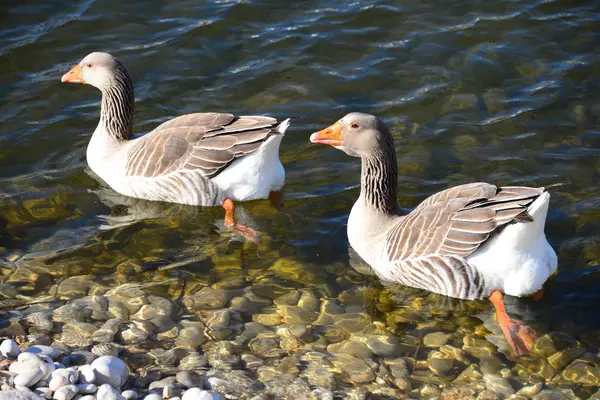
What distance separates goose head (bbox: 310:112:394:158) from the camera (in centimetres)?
713

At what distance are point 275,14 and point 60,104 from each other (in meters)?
3.14

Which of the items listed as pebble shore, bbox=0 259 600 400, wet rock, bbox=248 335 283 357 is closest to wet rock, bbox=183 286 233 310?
pebble shore, bbox=0 259 600 400

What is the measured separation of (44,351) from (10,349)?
0.23 metres

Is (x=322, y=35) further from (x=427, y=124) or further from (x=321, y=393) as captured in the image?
(x=321, y=393)

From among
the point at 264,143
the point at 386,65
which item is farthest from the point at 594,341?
the point at 386,65

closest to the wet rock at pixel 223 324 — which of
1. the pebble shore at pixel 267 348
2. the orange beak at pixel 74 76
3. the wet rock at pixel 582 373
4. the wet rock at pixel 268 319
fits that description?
the pebble shore at pixel 267 348

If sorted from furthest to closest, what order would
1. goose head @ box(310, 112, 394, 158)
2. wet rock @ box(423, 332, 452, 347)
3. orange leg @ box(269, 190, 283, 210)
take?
orange leg @ box(269, 190, 283, 210)
goose head @ box(310, 112, 394, 158)
wet rock @ box(423, 332, 452, 347)

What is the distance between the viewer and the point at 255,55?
33.7ft

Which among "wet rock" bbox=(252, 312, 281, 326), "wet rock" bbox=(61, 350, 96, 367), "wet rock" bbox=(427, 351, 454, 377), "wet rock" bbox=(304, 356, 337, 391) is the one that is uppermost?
"wet rock" bbox=(61, 350, 96, 367)

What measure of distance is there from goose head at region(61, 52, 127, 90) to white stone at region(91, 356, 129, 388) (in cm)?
383

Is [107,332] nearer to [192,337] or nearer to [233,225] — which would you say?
[192,337]

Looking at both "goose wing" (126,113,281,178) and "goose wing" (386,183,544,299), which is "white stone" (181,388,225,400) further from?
"goose wing" (126,113,281,178)

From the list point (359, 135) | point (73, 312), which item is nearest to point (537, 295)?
point (359, 135)

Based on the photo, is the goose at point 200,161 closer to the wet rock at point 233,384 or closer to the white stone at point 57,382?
the wet rock at point 233,384
